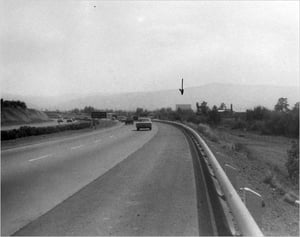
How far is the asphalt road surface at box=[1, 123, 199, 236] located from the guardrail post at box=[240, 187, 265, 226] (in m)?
0.97

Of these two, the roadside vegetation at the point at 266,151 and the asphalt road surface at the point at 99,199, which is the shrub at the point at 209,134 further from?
the asphalt road surface at the point at 99,199

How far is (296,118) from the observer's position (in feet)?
241

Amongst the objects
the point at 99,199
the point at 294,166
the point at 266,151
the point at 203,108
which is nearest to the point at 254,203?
the point at 99,199

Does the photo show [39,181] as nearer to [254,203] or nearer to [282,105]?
[254,203]

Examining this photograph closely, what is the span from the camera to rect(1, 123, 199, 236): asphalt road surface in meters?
6.62

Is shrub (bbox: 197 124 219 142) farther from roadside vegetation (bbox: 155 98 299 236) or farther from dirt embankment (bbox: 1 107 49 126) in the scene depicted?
dirt embankment (bbox: 1 107 49 126)

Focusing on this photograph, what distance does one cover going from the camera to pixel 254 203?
27.5 ft

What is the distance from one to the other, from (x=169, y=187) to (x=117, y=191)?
51.9 inches

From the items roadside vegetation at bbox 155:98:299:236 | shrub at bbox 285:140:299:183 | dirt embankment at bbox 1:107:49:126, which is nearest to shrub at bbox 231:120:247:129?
roadside vegetation at bbox 155:98:299:236

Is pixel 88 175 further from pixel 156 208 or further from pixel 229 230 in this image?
pixel 229 230

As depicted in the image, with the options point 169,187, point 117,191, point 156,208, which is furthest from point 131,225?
point 169,187

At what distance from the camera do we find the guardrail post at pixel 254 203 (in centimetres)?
740

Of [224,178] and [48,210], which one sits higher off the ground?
[224,178]

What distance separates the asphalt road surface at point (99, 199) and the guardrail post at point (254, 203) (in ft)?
3.19
